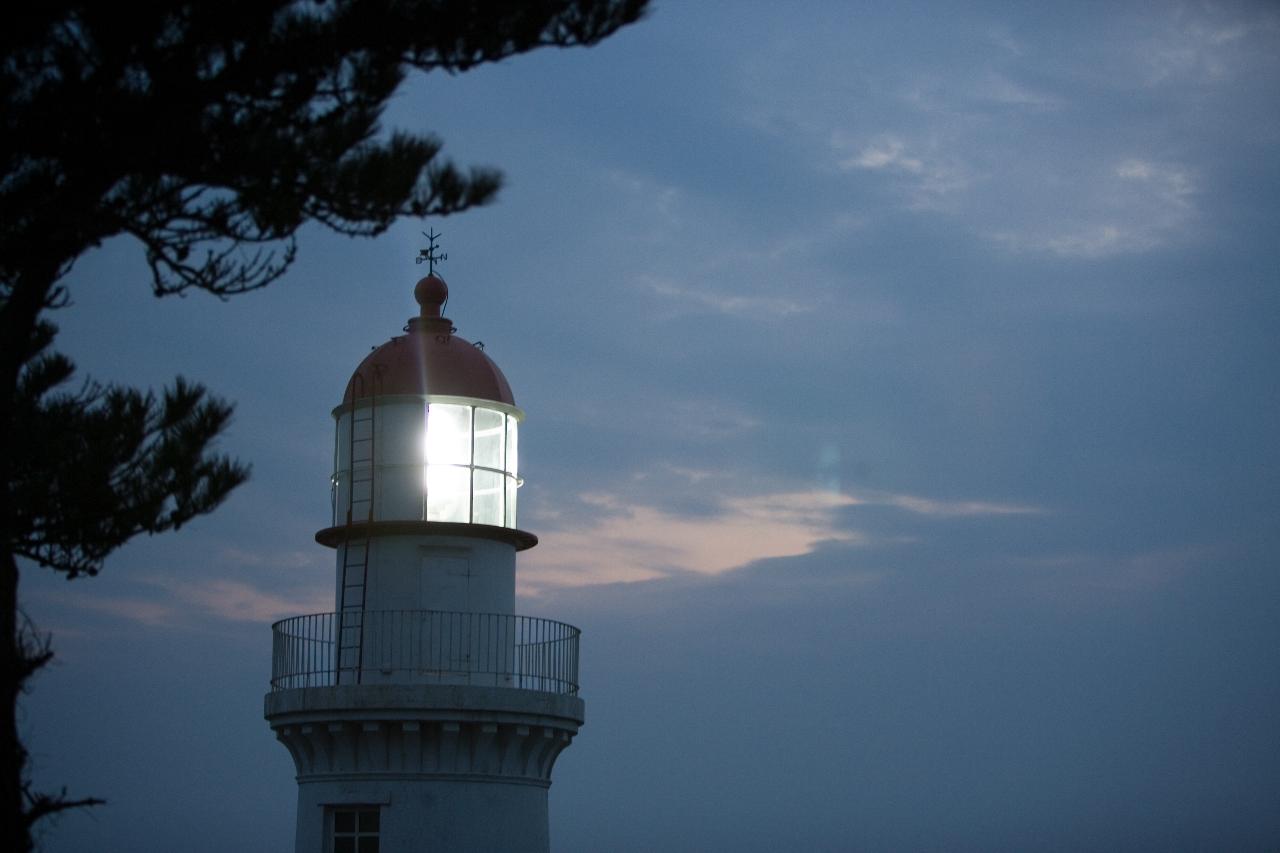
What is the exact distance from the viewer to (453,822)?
50.7 ft

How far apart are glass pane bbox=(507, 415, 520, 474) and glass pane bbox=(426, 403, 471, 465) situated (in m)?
0.50

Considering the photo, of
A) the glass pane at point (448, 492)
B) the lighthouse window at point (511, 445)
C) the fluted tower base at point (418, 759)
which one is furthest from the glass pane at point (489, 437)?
the fluted tower base at point (418, 759)

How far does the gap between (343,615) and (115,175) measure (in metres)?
6.38

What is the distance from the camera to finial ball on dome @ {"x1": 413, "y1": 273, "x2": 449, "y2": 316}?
16812 millimetres

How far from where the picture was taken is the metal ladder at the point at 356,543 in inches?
619

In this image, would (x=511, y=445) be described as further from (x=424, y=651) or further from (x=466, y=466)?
(x=424, y=651)

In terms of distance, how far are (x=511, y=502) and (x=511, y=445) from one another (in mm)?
581

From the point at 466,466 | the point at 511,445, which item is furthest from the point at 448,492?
the point at 511,445

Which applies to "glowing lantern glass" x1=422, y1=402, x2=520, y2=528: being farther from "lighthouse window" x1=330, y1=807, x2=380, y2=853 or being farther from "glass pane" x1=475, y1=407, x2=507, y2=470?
"lighthouse window" x1=330, y1=807, x2=380, y2=853

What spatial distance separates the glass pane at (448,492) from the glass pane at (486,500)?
9cm

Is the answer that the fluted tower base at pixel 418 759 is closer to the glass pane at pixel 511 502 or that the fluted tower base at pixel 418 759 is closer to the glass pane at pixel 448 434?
the glass pane at pixel 511 502

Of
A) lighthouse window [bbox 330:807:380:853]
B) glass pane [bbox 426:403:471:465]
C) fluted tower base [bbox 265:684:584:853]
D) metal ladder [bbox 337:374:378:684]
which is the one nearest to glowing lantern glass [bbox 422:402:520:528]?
glass pane [bbox 426:403:471:465]

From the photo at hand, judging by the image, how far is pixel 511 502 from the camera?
1642 cm

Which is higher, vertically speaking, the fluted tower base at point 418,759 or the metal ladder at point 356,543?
the metal ladder at point 356,543
